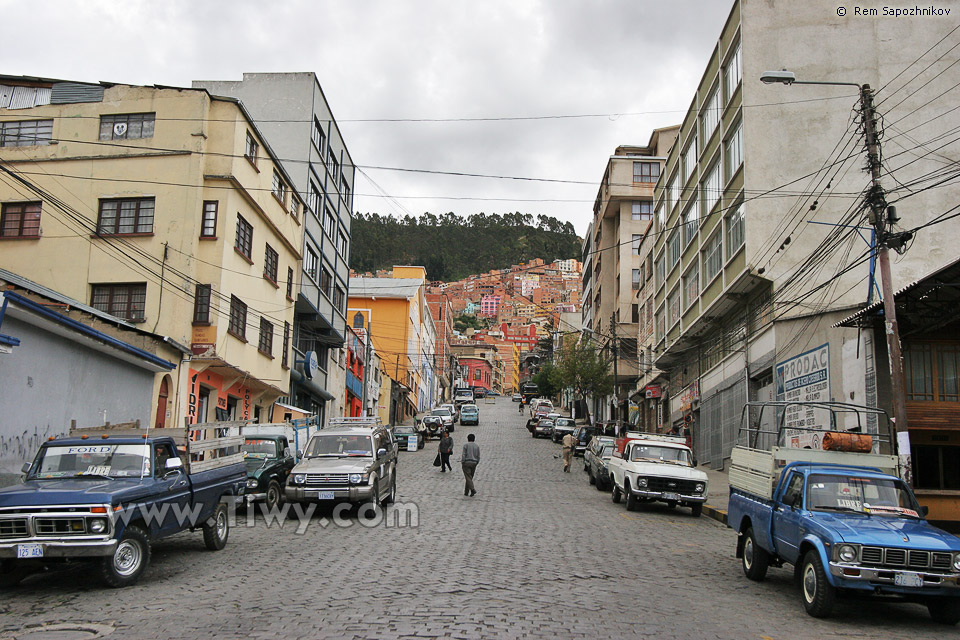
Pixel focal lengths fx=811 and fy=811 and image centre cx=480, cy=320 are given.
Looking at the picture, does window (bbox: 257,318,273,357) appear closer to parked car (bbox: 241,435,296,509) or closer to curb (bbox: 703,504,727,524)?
parked car (bbox: 241,435,296,509)

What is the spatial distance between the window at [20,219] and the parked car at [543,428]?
3314 centimetres

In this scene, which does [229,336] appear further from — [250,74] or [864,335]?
[864,335]

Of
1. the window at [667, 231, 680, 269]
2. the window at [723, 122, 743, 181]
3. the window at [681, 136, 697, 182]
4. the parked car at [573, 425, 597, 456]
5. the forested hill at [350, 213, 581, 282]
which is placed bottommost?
the parked car at [573, 425, 597, 456]

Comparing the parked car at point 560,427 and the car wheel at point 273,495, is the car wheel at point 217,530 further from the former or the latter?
the parked car at point 560,427

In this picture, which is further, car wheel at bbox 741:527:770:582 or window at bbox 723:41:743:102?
window at bbox 723:41:743:102

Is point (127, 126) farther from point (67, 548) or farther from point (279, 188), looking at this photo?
point (67, 548)

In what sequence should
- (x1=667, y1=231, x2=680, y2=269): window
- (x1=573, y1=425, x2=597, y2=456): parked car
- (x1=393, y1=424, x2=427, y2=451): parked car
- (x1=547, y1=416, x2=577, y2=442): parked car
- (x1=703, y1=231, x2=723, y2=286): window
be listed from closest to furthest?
(x1=703, y1=231, x2=723, y2=286): window, (x1=573, y1=425, x2=597, y2=456): parked car, (x1=667, y1=231, x2=680, y2=269): window, (x1=393, y1=424, x2=427, y2=451): parked car, (x1=547, y1=416, x2=577, y2=442): parked car

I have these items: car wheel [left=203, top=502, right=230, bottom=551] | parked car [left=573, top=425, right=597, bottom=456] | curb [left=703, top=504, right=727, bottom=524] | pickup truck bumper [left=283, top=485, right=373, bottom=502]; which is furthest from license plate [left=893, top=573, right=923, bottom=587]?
parked car [left=573, top=425, right=597, bottom=456]

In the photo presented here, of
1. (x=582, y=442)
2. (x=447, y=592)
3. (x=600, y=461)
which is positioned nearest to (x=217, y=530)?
(x=447, y=592)

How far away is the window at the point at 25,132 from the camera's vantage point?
90.2 ft

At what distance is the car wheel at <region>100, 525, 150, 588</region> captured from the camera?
31.3 ft

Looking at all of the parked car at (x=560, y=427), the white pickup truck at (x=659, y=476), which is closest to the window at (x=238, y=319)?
the white pickup truck at (x=659, y=476)

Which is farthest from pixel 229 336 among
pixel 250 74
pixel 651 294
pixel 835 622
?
pixel 651 294

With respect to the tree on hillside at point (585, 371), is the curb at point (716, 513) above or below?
below
